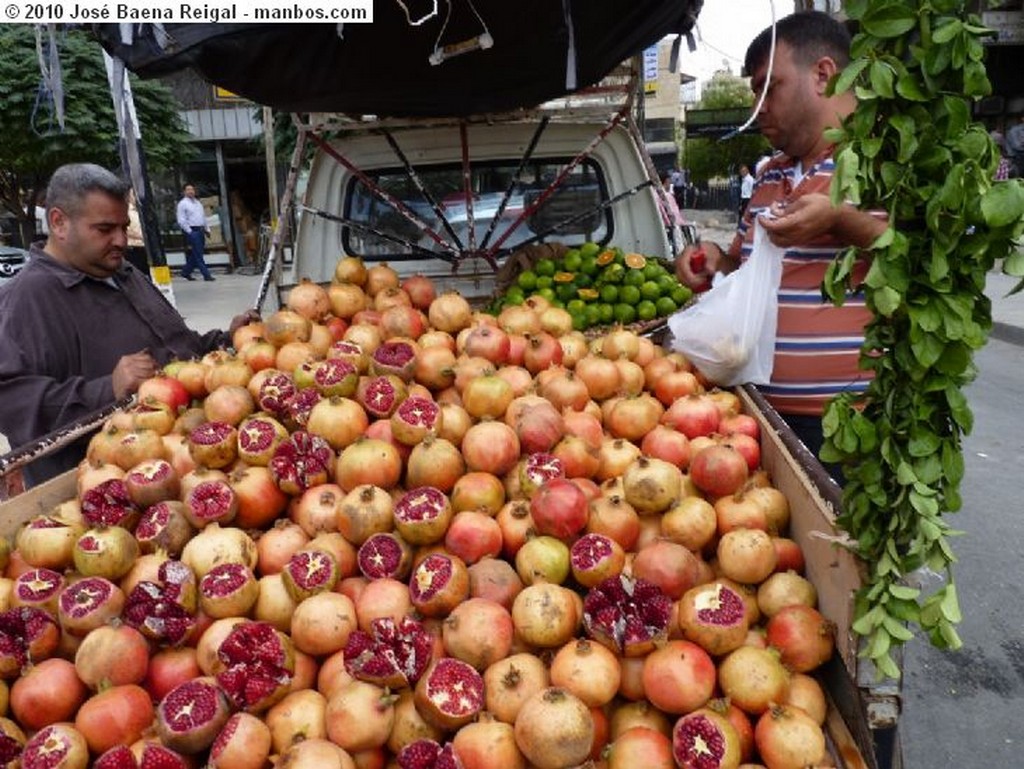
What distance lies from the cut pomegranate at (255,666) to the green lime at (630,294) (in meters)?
2.40

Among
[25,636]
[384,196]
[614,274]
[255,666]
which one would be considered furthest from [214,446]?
[384,196]

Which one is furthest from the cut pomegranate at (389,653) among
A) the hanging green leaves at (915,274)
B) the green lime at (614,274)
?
the green lime at (614,274)

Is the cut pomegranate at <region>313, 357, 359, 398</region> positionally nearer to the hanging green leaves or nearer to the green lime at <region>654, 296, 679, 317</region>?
the hanging green leaves

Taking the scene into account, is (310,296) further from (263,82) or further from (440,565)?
(440,565)

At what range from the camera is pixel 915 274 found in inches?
55.7

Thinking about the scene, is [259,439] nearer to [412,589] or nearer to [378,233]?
[412,589]

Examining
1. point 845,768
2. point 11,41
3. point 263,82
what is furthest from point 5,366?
point 11,41

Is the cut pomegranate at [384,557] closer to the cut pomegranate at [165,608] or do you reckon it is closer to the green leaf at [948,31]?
the cut pomegranate at [165,608]

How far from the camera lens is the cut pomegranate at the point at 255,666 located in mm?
1638

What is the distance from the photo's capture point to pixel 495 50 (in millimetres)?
3732

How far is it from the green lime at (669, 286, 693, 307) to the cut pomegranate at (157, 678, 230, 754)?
2658 mm

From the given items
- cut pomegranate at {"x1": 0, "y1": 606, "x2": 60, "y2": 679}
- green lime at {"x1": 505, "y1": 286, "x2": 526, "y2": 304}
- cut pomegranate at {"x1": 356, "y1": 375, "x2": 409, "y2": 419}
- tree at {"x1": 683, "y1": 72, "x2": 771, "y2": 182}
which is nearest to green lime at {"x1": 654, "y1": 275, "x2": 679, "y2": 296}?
green lime at {"x1": 505, "y1": 286, "x2": 526, "y2": 304}

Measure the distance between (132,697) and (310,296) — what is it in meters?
1.85

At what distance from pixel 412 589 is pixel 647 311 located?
7.00 feet
